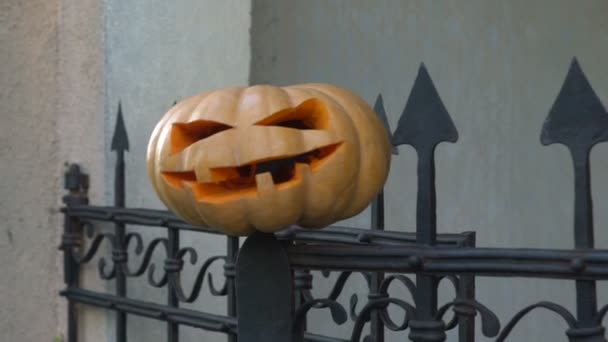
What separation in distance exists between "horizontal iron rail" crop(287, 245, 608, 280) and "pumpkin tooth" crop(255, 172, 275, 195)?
0.45 feet

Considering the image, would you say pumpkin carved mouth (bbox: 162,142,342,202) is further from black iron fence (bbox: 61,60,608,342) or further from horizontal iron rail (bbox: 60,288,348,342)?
horizontal iron rail (bbox: 60,288,348,342)

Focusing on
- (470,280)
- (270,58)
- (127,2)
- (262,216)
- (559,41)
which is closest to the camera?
(262,216)

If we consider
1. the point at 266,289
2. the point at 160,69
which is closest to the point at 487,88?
the point at 160,69

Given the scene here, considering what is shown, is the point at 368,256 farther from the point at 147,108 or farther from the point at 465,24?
the point at 465,24

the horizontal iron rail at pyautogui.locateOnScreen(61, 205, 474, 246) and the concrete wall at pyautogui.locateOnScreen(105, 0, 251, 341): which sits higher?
the concrete wall at pyautogui.locateOnScreen(105, 0, 251, 341)

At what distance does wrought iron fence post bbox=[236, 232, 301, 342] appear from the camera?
146 centimetres

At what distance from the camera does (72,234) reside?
2.90 m

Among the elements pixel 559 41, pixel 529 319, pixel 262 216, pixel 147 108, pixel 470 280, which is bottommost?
pixel 529 319

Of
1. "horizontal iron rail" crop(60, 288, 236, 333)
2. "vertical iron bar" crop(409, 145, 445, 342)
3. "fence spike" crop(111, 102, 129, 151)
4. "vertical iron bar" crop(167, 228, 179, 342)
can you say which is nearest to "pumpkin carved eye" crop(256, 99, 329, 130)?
"vertical iron bar" crop(409, 145, 445, 342)

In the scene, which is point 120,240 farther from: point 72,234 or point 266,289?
point 266,289

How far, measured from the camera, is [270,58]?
3.11 m

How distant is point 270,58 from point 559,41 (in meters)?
1.11

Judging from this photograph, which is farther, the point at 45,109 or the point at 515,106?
the point at 515,106

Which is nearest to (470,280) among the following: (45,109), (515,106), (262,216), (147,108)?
(262,216)
